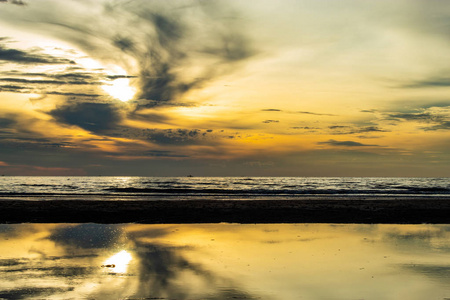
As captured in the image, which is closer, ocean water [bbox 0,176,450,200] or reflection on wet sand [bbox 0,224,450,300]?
reflection on wet sand [bbox 0,224,450,300]

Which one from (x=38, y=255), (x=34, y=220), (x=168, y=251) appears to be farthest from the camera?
(x=34, y=220)

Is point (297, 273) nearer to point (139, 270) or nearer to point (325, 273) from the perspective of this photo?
point (325, 273)

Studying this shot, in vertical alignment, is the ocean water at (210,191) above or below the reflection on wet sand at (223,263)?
below

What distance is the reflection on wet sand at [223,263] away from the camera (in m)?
9.12

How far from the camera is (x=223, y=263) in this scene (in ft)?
39.8

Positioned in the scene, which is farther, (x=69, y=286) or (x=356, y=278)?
(x=356, y=278)

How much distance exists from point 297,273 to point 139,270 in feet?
14.9

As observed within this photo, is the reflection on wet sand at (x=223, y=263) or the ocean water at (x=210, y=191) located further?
the ocean water at (x=210, y=191)

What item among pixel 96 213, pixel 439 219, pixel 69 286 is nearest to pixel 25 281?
pixel 69 286

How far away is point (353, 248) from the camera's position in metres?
14.8

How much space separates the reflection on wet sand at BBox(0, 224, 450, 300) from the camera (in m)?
9.12

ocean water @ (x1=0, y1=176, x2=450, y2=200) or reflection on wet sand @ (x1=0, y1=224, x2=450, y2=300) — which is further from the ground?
reflection on wet sand @ (x1=0, y1=224, x2=450, y2=300)

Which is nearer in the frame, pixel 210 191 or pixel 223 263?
pixel 223 263

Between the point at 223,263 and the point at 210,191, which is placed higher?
the point at 223,263
